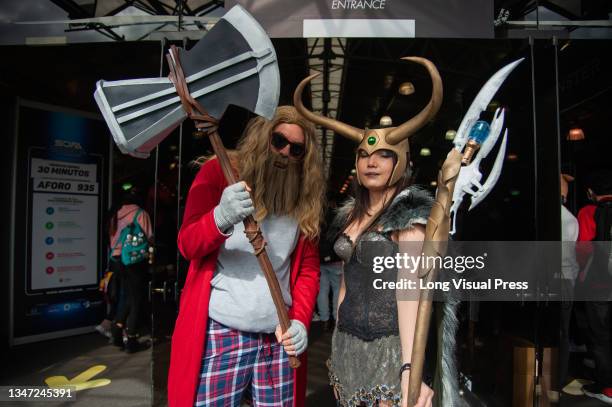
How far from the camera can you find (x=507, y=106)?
262 cm

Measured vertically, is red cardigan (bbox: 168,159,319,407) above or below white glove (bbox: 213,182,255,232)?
below

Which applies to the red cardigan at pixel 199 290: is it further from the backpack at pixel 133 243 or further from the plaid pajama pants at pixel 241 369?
the backpack at pixel 133 243

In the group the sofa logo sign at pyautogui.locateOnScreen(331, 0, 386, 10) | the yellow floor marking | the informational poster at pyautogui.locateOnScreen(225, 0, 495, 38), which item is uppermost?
the sofa logo sign at pyautogui.locateOnScreen(331, 0, 386, 10)

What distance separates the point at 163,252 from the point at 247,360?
1.63m

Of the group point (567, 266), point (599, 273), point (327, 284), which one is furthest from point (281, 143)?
point (327, 284)

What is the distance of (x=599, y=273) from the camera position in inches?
138

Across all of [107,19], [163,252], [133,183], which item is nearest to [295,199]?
[163,252]

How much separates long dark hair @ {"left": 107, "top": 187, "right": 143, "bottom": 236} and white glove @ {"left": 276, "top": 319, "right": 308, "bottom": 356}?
3467 millimetres

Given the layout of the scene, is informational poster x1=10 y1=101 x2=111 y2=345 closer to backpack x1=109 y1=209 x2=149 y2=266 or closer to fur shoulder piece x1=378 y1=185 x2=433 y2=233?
backpack x1=109 y1=209 x2=149 y2=266

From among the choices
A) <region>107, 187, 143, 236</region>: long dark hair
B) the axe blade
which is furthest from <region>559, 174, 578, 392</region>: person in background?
<region>107, 187, 143, 236</region>: long dark hair

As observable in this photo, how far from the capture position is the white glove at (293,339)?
57.0 inches

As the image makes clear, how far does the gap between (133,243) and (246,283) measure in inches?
125

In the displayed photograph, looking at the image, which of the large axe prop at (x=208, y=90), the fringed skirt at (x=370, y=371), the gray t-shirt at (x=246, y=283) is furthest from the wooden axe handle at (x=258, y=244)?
the fringed skirt at (x=370, y=371)

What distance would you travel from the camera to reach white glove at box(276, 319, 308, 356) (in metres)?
1.45
